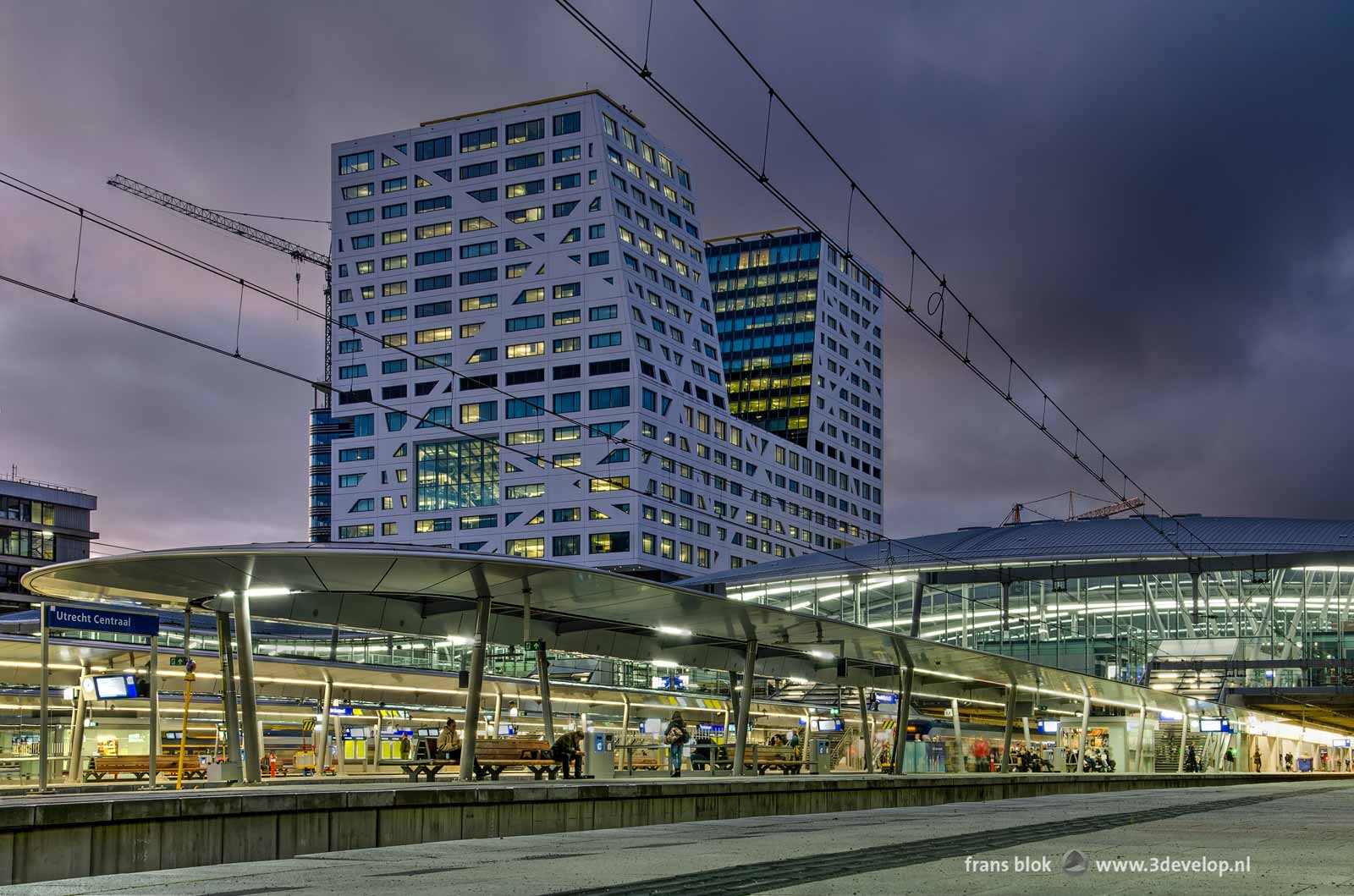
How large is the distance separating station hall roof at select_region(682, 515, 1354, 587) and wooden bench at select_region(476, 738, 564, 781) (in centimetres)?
3993

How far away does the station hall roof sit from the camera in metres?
68.4

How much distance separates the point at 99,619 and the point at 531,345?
353 feet

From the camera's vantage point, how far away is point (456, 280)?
128 m

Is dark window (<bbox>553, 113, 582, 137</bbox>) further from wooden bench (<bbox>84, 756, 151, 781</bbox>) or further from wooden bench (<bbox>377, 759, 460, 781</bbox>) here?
wooden bench (<bbox>377, 759, 460, 781</bbox>)

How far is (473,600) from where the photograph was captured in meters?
26.2

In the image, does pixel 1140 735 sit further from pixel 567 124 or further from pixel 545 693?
pixel 567 124

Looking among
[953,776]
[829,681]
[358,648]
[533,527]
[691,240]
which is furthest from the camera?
[691,240]

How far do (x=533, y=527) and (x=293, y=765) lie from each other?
8210 centimetres

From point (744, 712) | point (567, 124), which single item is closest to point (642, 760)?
point (744, 712)

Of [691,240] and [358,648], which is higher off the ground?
[691,240]

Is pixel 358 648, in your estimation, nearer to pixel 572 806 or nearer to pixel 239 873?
pixel 572 806

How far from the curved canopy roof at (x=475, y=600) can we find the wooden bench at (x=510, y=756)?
7.52 feet

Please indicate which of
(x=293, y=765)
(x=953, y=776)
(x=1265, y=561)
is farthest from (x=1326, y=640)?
(x=293, y=765)

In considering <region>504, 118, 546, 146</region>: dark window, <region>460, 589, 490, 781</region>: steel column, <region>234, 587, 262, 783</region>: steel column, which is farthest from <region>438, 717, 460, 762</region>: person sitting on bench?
<region>504, 118, 546, 146</region>: dark window
